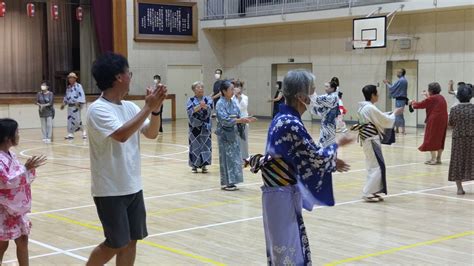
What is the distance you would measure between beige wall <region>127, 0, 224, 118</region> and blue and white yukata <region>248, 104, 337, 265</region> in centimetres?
2162

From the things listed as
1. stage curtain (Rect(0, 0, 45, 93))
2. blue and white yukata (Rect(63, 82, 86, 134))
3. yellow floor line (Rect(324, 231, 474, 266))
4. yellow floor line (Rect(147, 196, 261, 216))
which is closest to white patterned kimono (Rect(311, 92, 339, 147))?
yellow floor line (Rect(147, 196, 261, 216))

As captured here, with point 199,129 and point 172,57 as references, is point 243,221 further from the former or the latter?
point 172,57

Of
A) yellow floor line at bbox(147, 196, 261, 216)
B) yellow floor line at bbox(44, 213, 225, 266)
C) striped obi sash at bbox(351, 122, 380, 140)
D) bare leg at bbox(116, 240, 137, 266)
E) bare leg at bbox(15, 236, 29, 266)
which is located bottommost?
yellow floor line at bbox(147, 196, 261, 216)

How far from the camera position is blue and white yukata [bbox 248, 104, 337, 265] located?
4.11 m

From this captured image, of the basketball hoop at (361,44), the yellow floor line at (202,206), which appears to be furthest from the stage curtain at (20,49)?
the yellow floor line at (202,206)

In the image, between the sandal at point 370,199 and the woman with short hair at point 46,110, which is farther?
the woman with short hair at point 46,110

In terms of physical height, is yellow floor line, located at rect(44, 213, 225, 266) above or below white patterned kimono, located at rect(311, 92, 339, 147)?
below

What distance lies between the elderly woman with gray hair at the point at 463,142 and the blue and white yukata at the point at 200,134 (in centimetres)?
431

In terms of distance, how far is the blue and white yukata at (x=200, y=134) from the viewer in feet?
38.4

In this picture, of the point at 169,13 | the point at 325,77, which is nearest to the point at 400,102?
the point at 325,77

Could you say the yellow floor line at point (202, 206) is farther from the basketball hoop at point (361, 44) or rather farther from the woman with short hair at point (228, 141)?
the basketball hoop at point (361, 44)

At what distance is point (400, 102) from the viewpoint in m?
19.7

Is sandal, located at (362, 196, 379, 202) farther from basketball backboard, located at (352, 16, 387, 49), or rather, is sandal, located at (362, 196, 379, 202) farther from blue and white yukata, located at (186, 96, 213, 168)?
basketball backboard, located at (352, 16, 387, 49)

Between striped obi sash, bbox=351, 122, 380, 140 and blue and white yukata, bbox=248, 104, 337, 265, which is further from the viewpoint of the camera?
striped obi sash, bbox=351, 122, 380, 140
